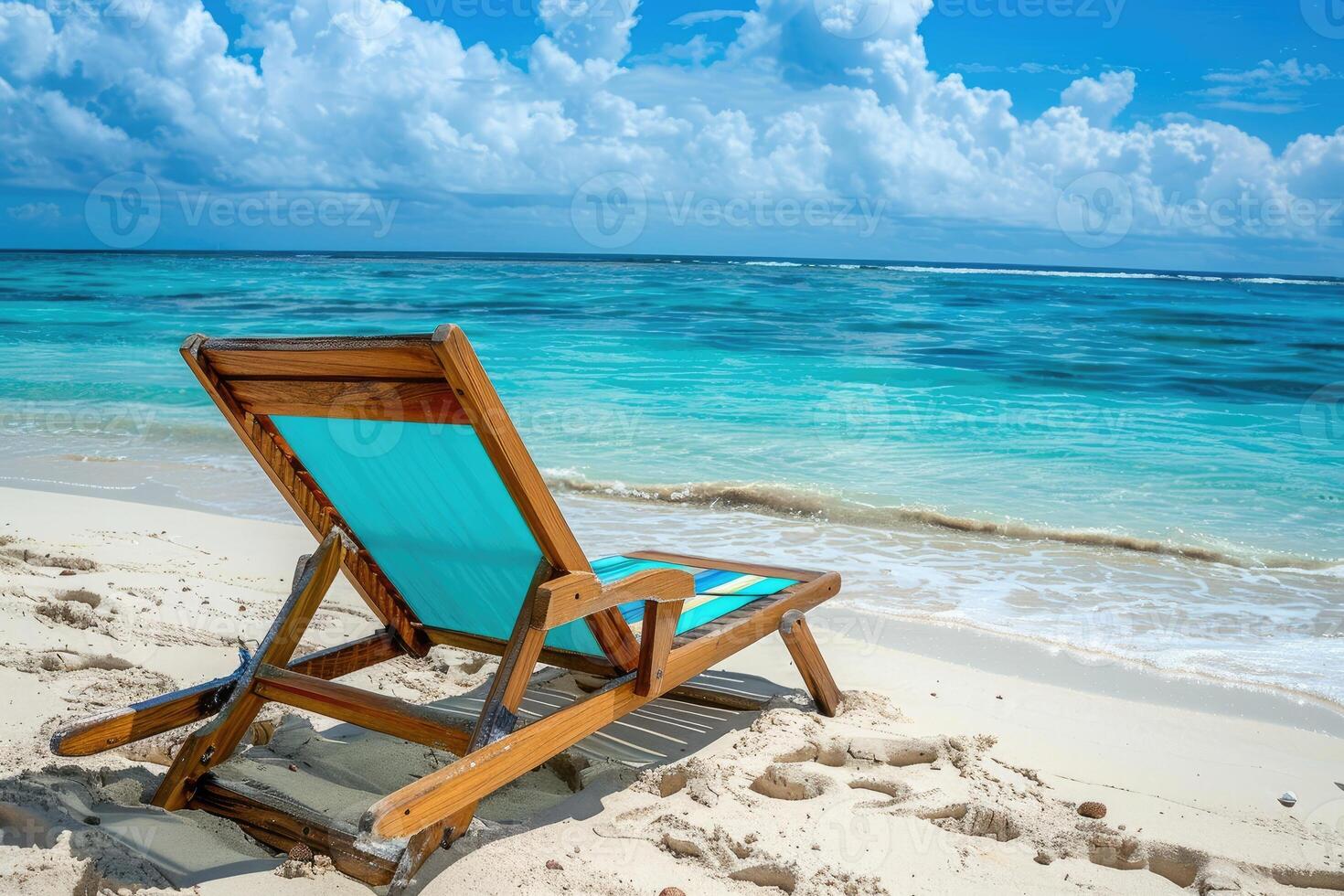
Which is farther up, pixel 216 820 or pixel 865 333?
pixel 865 333

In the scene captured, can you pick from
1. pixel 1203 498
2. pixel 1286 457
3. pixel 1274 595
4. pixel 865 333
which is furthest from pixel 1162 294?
pixel 1274 595

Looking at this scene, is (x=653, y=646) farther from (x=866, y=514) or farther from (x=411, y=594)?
(x=866, y=514)

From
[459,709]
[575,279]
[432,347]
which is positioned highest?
[575,279]

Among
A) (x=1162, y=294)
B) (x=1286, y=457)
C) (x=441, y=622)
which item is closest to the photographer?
(x=441, y=622)

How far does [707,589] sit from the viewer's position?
3359 mm

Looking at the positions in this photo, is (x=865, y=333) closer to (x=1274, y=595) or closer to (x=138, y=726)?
(x=1274, y=595)

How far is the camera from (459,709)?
3320mm

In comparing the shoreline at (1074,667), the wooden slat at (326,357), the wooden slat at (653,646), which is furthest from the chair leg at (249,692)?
the shoreline at (1074,667)

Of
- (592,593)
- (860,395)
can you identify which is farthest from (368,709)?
(860,395)

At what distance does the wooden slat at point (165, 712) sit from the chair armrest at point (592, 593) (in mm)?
933

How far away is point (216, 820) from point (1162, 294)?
1499 inches

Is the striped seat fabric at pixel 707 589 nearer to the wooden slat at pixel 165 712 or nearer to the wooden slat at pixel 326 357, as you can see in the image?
the wooden slat at pixel 165 712

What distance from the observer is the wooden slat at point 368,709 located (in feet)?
7.70

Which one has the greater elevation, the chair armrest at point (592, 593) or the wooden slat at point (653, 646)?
the chair armrest at point (592, 593)
